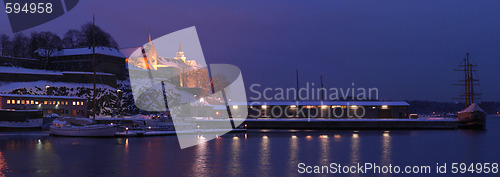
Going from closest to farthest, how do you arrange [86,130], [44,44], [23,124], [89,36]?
[86,130]
[23,124]
[44,44]
[89,36]

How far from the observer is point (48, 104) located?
284 ft

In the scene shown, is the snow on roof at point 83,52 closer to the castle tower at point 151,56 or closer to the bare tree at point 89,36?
the bare tree at point 89,36

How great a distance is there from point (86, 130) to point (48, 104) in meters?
37.9

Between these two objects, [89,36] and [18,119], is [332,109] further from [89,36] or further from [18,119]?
[89,36]

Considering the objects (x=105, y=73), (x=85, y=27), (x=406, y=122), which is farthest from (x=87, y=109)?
(x=406, y=122)

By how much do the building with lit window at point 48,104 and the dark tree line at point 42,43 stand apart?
120 ft

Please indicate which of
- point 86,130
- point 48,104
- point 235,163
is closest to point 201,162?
point 235,163

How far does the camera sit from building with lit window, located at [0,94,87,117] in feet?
263

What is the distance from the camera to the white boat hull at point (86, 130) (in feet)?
179

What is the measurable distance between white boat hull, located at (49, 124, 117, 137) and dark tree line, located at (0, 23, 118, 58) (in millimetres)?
72642

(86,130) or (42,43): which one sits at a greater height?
(42,43)

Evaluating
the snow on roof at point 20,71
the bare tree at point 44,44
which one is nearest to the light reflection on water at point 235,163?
the snow on roof at point 20,71

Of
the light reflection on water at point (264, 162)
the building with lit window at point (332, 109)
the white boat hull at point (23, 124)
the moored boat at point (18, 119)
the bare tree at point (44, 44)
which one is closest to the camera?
the light reflection on water at point (264, 162)

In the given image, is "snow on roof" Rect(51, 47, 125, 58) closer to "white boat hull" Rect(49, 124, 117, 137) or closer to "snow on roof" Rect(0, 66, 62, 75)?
"snow on roof" Rect(0, 66, 62, 75)
